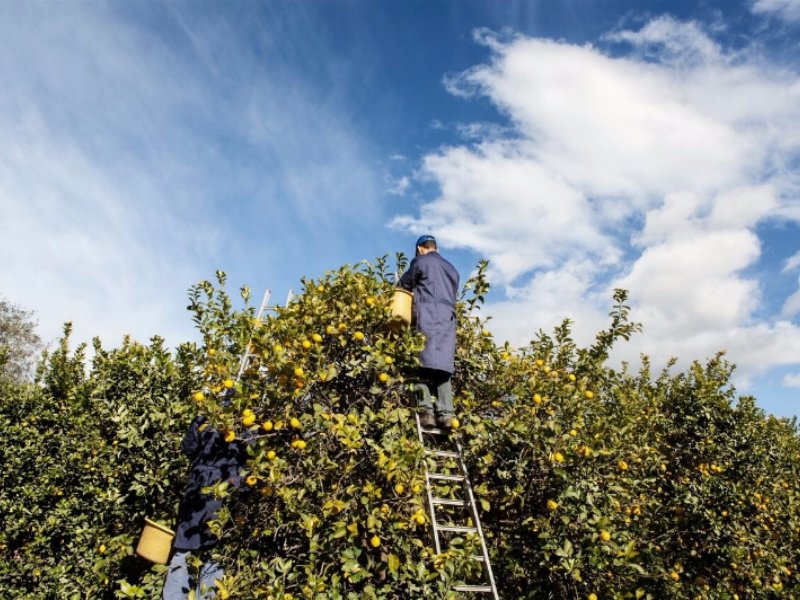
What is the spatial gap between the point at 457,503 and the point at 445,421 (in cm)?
62

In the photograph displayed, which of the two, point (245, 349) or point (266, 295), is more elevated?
point (266, 295)

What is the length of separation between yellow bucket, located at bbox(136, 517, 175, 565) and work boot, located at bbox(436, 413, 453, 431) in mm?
2179

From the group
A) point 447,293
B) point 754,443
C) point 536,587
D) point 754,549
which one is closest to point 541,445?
point 536,587

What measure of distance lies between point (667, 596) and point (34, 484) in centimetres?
738

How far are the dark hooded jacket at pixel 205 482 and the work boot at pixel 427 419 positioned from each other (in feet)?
4.49

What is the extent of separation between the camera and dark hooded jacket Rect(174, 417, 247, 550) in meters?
3.34

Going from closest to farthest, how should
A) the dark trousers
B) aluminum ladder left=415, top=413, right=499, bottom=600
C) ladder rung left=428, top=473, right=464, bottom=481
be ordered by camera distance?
aluminum ladder left=415, top=413, right=499, bottom=600 → ladder rung left=428, top=473, right=464, bottom=481 → the dark trousers

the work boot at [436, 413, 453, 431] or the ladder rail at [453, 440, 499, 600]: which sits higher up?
the work boot at [436, 413, 453, 431]

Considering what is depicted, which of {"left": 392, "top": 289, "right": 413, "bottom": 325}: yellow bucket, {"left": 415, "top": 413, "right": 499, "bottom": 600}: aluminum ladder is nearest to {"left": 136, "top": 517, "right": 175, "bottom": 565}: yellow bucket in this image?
{"left": 415, "top": 413, "right": 499, "bottom": 600}: aluminum ladder

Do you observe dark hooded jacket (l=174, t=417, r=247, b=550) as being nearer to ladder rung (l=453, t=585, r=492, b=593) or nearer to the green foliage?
the green foliage

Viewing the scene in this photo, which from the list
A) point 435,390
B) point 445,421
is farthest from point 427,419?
point 435,390

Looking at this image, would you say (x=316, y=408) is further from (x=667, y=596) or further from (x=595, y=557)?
(x=667, y=596)

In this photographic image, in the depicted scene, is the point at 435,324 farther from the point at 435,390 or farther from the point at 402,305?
the point at 435,390

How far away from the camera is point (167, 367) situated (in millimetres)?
4766
